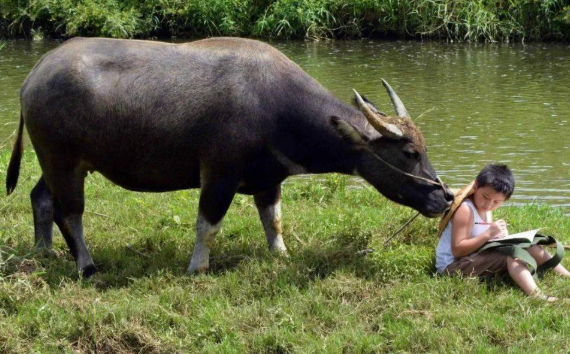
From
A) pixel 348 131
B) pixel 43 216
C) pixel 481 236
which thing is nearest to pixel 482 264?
pixel 481 236

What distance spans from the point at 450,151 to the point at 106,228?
5260 millimetres

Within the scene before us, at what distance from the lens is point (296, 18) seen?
68.0 ft

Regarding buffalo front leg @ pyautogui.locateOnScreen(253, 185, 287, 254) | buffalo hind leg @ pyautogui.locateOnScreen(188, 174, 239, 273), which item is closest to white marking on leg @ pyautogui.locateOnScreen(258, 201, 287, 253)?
buffalo front leg @ pyautogui.locateOnScreen(253, 185, 287, 254)

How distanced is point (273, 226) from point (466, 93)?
28.9 feet

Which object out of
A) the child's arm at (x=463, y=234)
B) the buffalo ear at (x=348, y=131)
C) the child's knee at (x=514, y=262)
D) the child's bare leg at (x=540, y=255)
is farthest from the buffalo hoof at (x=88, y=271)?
the child's bare leg at (x=540, y=255)

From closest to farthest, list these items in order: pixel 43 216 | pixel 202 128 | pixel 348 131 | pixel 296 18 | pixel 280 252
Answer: pixel 202 128
pixel 348 131
pixel 280 252
pixel 43 216
pixel 296 18

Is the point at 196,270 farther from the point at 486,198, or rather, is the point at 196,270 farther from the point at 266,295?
the point at 486,198

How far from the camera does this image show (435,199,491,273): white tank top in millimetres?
5926

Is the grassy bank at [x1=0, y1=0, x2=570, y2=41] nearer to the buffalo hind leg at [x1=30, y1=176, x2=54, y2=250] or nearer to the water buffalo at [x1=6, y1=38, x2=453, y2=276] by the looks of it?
the water buffalo at [x1=6, y1=38, x2=453, y2=276]

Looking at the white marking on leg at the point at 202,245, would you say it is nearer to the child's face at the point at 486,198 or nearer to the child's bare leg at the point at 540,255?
the child's face at the point at 486,198

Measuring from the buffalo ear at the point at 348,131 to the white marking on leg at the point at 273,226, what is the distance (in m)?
0.87

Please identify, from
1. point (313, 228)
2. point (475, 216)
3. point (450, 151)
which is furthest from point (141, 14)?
point (475, 216)

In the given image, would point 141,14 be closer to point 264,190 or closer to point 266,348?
point 264,190

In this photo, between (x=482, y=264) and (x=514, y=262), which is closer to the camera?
(x=514, y=262)
